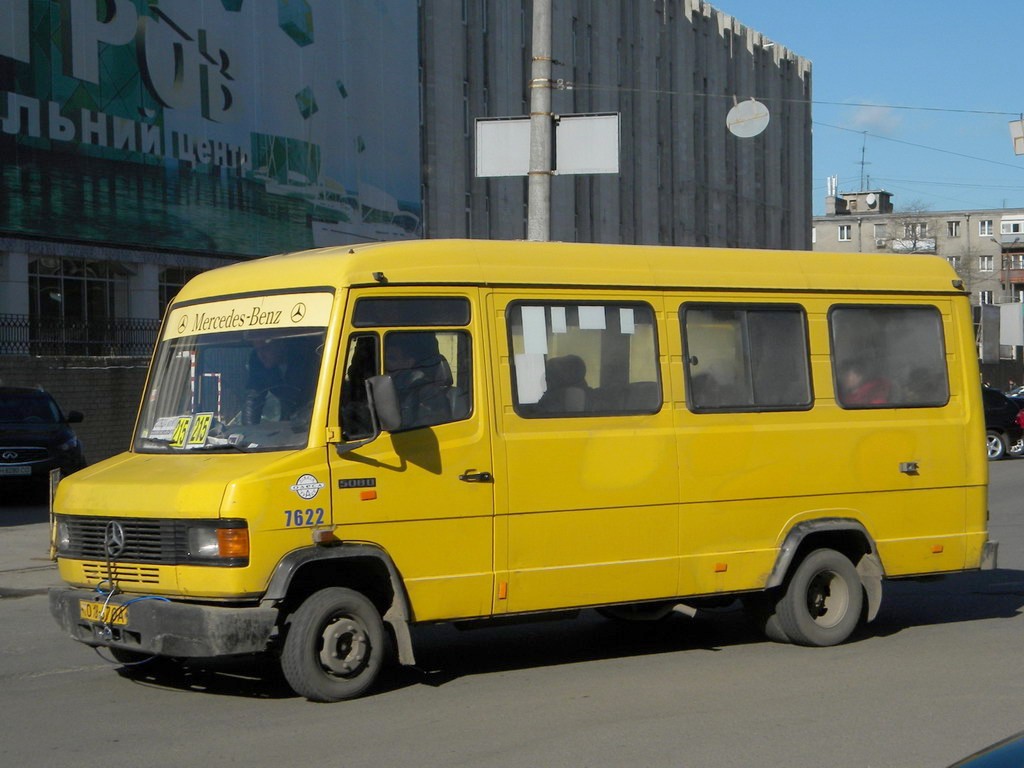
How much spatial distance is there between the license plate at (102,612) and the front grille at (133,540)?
0.26 meters

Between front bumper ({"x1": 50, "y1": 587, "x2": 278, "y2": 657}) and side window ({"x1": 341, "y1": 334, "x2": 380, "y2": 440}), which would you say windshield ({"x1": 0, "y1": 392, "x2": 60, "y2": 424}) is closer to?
front bumper ({"x1": 50, "y1": 587, "x2": 278, "y2": 657})

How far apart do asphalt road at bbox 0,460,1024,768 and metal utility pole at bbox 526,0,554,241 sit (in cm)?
580

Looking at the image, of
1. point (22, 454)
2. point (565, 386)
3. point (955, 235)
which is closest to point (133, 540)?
point (565, 386)

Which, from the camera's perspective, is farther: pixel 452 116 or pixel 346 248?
pixel 452 116

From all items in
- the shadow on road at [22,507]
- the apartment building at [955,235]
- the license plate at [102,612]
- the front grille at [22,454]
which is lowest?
the shadow on road at [22,507]

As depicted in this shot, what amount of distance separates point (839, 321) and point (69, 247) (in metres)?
24.4

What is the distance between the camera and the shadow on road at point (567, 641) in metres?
8.61

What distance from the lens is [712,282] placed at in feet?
30.8

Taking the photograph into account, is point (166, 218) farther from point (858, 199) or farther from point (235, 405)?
point (858, 199)

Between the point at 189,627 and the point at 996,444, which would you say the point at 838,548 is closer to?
the point at 189,627

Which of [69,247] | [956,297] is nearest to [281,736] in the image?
[956,297]

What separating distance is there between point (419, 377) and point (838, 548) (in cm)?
356

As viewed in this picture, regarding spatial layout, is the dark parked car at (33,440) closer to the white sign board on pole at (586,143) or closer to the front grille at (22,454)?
the front grille at (22,454)

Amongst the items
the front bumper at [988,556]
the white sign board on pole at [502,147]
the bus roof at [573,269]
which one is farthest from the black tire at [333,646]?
the white sign board on pole at [502,147]
